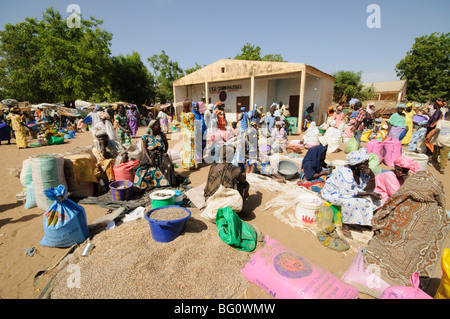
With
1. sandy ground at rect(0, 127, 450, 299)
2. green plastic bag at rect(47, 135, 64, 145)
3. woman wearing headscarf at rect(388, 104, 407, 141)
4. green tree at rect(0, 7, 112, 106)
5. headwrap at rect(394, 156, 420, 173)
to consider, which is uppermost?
green tree at rect(0, 7, 112, 106)

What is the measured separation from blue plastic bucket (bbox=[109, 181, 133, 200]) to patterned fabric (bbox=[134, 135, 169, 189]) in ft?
0.88

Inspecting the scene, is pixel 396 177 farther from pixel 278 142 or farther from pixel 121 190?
pixel 278 142

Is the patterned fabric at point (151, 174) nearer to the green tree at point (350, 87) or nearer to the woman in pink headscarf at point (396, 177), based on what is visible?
the woman in pink headscarf at point (396, 177)

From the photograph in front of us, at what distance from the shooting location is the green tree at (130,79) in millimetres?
24344

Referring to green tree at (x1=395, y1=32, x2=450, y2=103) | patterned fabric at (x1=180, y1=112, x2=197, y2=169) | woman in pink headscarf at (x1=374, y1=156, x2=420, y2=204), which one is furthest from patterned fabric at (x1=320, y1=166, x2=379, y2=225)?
green tree at (x1=395, y1=32, x2=450, y2=103)

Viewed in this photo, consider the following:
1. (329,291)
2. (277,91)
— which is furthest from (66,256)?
(277,91)

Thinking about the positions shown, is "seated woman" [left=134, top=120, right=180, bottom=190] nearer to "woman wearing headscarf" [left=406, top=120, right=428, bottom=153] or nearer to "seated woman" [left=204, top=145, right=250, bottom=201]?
"seated woman" [left=204, top=145, right=250, bottom=201]

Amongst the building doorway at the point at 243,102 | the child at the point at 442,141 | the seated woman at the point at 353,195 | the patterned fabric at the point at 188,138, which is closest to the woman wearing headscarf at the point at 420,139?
the child at the point at 442,141

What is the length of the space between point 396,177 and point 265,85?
48.0 feet

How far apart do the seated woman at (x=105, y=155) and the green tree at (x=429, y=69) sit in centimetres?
3567

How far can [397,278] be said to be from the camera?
2.24 m

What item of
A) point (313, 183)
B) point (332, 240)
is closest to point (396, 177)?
point (332, 240)

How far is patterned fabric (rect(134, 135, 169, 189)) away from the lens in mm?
4668

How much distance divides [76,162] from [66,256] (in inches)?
82.6
